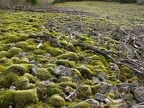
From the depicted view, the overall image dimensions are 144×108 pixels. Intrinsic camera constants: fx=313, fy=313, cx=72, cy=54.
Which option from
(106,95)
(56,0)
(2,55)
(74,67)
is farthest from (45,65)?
(56,0)

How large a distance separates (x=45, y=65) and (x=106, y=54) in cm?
197

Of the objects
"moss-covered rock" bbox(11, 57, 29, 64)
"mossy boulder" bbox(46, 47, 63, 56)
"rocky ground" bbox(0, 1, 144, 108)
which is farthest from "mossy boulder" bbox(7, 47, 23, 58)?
"mossy boulder" bbox(46, 47, 63, 56)

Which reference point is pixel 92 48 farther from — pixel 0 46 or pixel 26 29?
pixel 26 29

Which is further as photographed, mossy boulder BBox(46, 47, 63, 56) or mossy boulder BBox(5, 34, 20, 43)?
mossy boulder BBox(5, 34, 20, 43)

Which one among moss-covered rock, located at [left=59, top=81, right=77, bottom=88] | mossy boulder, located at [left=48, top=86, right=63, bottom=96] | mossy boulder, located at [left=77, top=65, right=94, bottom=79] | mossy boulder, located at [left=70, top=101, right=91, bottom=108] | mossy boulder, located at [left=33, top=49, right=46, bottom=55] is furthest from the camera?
mossy boulder, located at [left=33, top=49, right=46, bottom=55]

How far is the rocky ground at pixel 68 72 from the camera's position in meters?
5.35

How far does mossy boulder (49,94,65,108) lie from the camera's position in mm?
5238

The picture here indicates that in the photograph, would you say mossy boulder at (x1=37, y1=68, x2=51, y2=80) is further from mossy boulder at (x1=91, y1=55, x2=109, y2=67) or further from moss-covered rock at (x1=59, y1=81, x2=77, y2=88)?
mossy boulder at (x1=91, y1=55, x2=109, y2=67)

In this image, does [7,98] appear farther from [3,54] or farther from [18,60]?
[3,54]

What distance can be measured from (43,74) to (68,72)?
0.57m

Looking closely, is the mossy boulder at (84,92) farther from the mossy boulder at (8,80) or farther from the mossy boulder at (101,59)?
the mossy boulder at (101,59)

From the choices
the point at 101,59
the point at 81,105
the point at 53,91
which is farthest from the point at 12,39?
the point at 81,105

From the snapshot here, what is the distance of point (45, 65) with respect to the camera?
6.96m

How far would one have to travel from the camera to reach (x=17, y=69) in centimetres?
625
